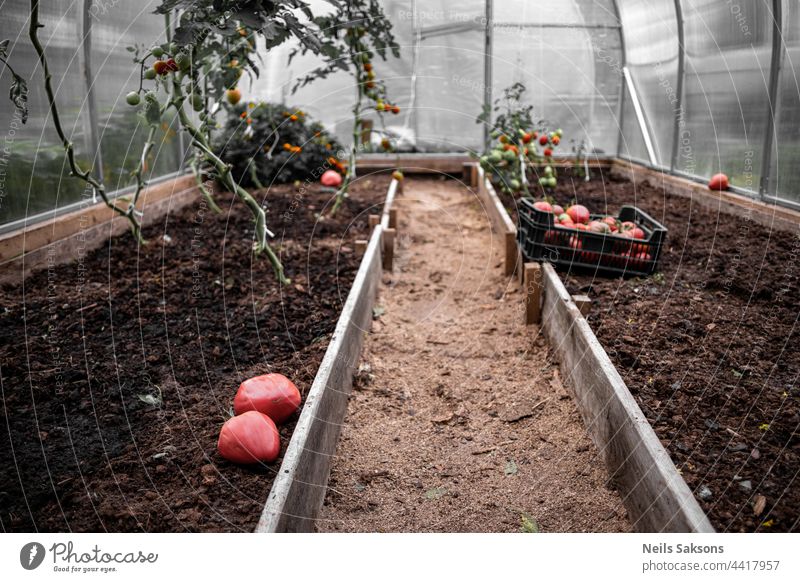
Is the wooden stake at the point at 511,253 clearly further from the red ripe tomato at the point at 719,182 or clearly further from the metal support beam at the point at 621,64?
the metal support beam at the point at 621,64

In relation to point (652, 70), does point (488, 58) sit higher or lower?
higher

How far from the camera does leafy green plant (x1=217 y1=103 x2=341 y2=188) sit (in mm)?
8172

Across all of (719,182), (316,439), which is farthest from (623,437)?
(719,182)

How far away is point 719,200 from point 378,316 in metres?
3.51

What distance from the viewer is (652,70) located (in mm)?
8305

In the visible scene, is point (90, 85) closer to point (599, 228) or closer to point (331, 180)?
point (331, 180)

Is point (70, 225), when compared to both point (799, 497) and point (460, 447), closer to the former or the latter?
point (460, 447)

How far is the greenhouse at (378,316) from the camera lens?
2246 mm

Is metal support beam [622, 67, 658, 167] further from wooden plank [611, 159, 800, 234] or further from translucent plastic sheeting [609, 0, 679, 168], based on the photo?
wooden plank [611, 159, 800, 234]

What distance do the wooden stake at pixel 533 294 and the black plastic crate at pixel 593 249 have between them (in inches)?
13.9

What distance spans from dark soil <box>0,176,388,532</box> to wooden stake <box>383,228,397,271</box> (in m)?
0.28

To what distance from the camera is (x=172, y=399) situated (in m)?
2.77

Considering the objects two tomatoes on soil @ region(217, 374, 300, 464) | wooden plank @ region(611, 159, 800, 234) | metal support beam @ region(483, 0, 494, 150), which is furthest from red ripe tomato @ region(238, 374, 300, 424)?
metal support beam @ region(483, 0, 494, 150)

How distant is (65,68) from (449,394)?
3837mm
